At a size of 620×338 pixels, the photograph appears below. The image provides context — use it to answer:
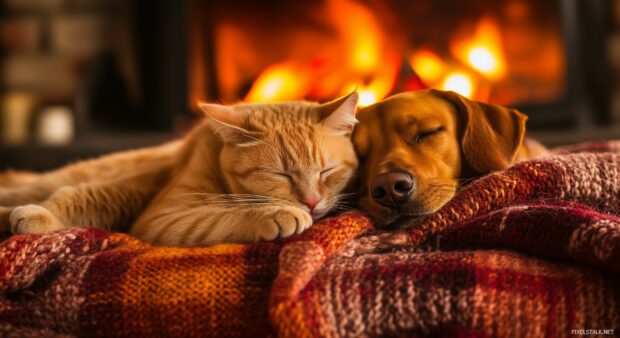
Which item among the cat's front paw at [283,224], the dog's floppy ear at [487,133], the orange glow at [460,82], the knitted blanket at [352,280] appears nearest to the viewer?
the knitted blanket at [352,280]

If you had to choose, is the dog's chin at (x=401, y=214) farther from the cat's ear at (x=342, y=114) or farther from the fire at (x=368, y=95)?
the fire at (x=368, y=95)

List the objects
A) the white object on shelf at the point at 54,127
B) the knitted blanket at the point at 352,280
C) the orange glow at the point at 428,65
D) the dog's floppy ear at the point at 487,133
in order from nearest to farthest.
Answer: the knitted blanket at the point at 352,280, the dog's floppy ear at the point at 487,133, the orange glow at the point at 428,65, the white object on shelf at the point at 54,127

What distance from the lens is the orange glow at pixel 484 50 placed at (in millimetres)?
2523

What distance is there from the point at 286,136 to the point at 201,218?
30cm

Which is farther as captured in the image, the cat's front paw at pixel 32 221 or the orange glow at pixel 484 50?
the orange glow at pixel 484 50

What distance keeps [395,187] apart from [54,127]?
2.50 metres

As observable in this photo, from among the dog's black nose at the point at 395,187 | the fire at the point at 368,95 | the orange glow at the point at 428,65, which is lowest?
the dog's black nose at the point at 395,187

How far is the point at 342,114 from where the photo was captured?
1.26m

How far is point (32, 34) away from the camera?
3.14 metres

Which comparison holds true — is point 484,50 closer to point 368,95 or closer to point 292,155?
point 368,95

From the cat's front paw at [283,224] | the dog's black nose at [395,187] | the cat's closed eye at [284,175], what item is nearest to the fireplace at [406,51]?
the cat's closed eye at [284,175]

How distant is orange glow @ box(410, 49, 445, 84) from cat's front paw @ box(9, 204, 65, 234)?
1743 millimetres

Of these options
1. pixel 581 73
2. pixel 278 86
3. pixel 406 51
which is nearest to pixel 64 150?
pixel 278 86

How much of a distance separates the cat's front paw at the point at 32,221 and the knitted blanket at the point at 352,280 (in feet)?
0.51
